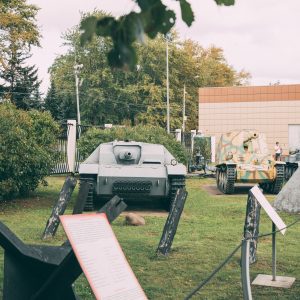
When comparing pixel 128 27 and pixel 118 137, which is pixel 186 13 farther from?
pixel 118 137

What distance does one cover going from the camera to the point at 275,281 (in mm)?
6664

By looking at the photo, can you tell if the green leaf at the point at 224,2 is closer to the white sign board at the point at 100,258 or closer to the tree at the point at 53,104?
the white sign board at the point at 100,258

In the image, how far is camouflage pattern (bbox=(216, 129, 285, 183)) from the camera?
679 inches

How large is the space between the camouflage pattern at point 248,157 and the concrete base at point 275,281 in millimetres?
10344

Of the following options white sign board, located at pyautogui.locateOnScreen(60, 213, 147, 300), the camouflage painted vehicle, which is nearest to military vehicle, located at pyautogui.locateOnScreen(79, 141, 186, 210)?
the camouflage painted vehicle

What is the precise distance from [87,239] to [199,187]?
52.2ft

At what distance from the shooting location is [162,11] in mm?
2311

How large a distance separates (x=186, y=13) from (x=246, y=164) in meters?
15.4

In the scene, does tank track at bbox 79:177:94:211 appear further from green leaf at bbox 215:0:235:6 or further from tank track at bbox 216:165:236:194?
green leaf at bbox 215:0:235:6

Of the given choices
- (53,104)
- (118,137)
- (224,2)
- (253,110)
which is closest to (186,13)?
(224,2)

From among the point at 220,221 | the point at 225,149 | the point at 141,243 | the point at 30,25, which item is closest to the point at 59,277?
the point at 141,243

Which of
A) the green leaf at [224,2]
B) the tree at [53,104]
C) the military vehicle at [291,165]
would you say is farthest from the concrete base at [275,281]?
the tree at [53,104]

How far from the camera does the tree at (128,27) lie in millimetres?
2131

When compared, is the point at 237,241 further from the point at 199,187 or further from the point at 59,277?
the point at 199,187
